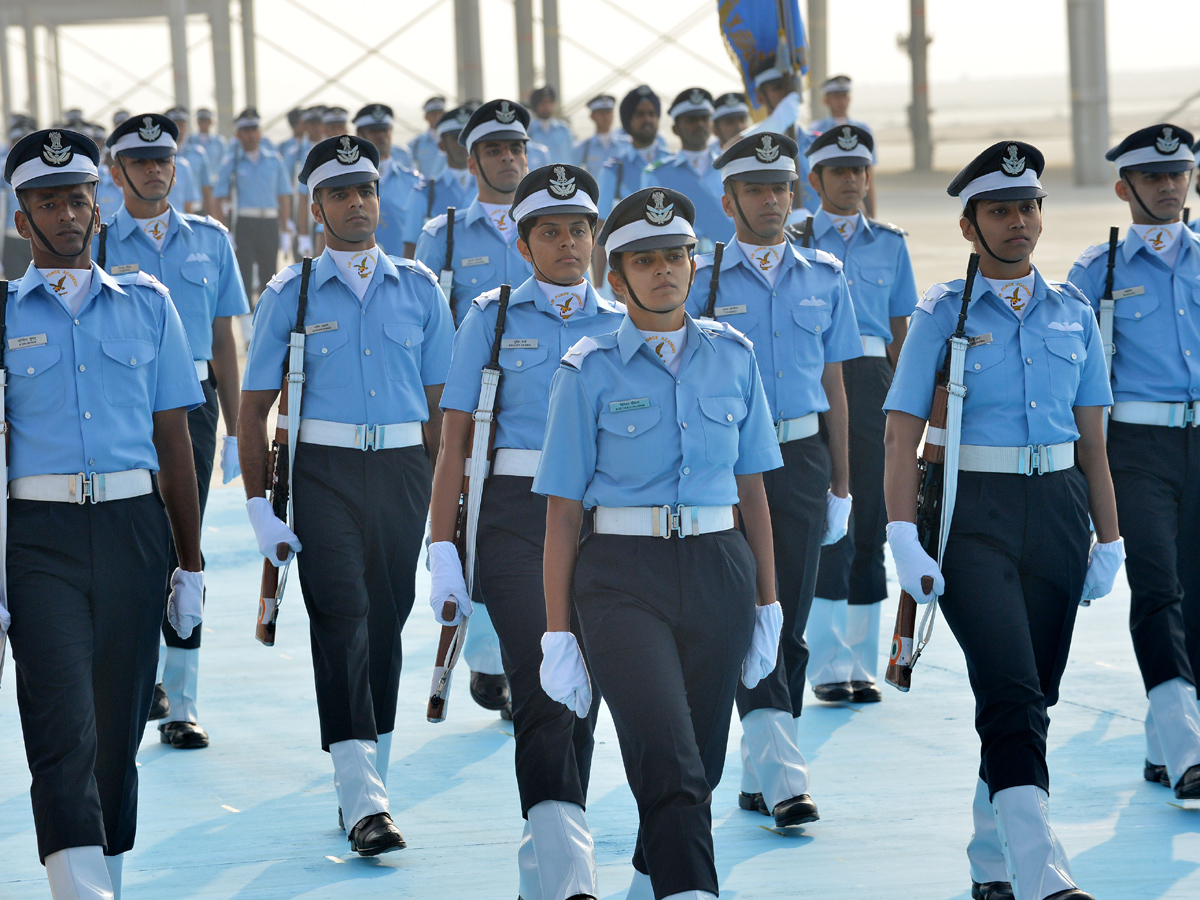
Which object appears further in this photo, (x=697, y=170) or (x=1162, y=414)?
(x=697, y=170)

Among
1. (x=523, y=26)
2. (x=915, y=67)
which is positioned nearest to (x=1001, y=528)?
(x=523, y=26)

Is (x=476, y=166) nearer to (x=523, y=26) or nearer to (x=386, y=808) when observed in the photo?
(x=386, y=808)

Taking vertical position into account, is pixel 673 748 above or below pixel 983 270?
below

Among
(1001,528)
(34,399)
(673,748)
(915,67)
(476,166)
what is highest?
(915,67)

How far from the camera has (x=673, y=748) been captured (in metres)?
3.85

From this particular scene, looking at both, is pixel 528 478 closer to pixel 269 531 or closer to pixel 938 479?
pixel 269 531

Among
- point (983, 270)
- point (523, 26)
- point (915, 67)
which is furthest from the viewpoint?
point (915, 67)

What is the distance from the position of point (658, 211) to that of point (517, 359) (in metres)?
0.99

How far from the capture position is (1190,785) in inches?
211

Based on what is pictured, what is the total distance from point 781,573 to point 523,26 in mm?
30993

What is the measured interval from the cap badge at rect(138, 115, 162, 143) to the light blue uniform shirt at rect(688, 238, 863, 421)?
2.38 metres

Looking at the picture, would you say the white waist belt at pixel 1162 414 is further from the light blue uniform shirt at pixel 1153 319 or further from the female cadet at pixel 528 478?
the female cadet at pixel 528 478

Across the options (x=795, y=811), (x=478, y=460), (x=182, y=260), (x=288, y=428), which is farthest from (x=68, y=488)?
(x=182, y=260)

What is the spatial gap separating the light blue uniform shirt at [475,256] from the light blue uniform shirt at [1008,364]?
283 cm
